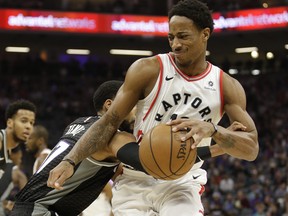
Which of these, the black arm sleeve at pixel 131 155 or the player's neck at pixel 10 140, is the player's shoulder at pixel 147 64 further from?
the player's neck at pixel 10 140

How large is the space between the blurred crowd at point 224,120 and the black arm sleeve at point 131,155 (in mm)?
11640

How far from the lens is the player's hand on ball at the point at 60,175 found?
3477 mm

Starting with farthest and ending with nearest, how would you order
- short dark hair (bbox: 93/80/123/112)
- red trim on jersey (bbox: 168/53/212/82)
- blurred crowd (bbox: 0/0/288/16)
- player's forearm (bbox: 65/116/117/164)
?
blurred crowd (bbox: 0/0/288/16) < short dark hair (bbox: 93/80/123/112) < red trim on jersey (bbox: 168/53/212/82) < player's forearm (bbox: 65/116/117/164)

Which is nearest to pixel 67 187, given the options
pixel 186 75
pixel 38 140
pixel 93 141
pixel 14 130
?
pixel 93 141

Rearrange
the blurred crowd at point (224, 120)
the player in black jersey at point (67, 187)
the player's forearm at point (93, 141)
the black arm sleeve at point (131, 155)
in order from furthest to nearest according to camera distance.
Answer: the blurred crowd at point (224, 120)
the player in black jersey at point (67, 187)
the player's forearm at point (93, 141)
the black arm sleeve at point (131, 155)

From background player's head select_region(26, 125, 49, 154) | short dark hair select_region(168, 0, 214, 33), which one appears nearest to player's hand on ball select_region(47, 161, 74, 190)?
short dark hair select_region(168, 0, 214, 33)

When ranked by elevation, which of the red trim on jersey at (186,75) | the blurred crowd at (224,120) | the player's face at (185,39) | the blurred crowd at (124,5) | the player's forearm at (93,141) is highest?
the blurred crowd at (124,5)

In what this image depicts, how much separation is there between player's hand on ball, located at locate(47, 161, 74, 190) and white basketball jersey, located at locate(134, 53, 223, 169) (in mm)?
574

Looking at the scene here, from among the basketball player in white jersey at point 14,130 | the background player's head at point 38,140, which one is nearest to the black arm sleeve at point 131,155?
the basketball player in white jersey at point 14,130

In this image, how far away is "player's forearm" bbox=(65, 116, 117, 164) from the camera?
3705 mm

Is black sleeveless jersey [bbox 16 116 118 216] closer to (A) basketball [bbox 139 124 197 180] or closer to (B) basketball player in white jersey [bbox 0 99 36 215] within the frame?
(A) basketball [bbox 139 124 197 180]

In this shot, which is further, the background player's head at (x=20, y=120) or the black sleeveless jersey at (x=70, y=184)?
the background player's head at (x=20, y=120)

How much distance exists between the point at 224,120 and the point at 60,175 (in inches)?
709

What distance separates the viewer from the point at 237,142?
3.60m
